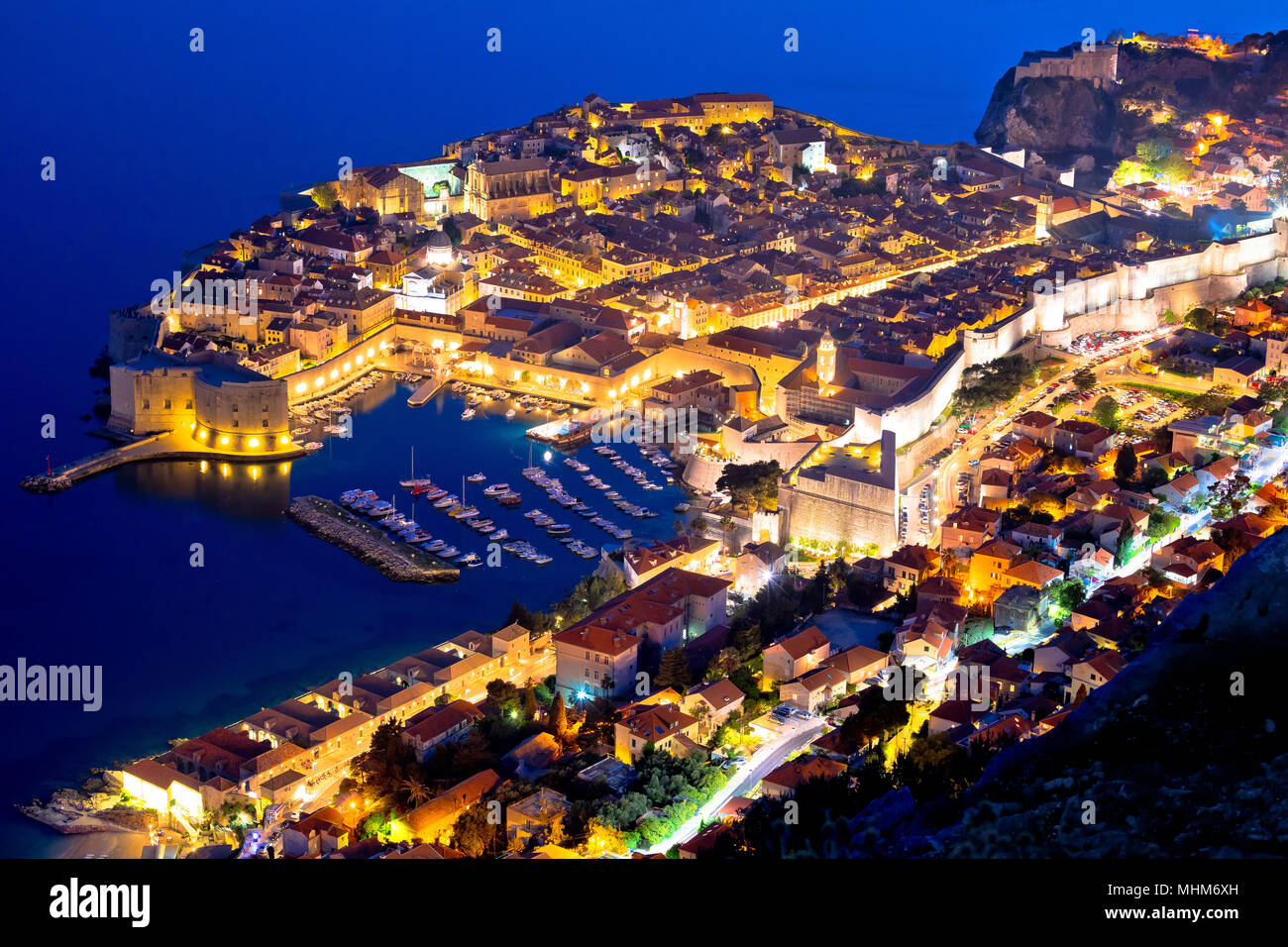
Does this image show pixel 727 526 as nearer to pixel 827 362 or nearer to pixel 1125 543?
pixel 827 362


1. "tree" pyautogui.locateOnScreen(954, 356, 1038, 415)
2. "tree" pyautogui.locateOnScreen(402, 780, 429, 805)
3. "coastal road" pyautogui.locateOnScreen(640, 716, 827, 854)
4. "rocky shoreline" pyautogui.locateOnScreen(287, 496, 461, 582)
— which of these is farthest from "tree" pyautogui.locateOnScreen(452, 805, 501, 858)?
"tree" pyautogui.locateOnScreen(954, 356, 1038, 415)

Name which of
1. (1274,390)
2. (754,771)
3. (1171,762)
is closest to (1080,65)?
(1274,390)

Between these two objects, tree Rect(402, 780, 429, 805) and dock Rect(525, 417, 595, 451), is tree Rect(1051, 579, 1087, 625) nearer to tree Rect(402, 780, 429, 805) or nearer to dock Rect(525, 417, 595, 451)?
tree Rect(402, 780, 429, 805)

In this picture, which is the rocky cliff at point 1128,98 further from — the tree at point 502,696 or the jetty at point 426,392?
the tree at point 502,696

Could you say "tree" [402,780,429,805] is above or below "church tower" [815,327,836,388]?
below
